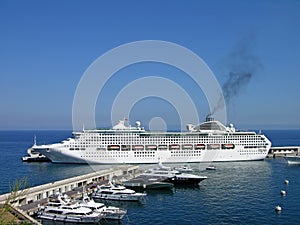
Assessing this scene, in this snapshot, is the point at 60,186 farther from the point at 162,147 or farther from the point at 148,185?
the point at 162,147

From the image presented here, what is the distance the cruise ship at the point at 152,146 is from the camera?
60.1 metres

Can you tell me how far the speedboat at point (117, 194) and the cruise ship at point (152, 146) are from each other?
25.6m

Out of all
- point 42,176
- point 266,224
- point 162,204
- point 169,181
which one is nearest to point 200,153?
point 169,181

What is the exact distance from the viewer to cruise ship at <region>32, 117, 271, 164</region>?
60.1 metres

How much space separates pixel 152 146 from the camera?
63000mm

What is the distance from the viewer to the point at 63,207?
27031mm

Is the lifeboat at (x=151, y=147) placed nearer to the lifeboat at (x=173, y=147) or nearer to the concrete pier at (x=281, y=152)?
the lifeboat at (x=173, y=147)

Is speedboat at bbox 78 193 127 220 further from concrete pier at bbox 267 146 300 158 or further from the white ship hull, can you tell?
concrete pier at bbox 267 146 300 158

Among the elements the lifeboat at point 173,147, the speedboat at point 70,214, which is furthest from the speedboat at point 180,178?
the lifeboat at point 173,147

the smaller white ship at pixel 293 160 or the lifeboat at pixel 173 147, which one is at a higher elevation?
the lifeboat at pixel 173 147

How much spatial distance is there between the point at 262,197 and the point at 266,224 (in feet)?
28.3

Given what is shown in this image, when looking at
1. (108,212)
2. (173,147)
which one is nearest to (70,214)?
(108,212)

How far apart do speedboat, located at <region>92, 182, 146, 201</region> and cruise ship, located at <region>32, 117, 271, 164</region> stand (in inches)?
1009

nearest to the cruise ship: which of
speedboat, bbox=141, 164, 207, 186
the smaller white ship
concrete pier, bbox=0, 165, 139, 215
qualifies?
the smaller white ship
